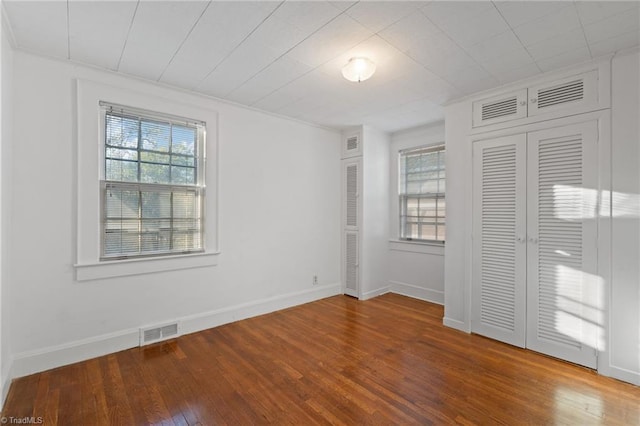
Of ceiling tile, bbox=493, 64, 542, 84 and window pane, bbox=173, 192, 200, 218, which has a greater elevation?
ceiling tile, bbox=493, 64, 542, 84

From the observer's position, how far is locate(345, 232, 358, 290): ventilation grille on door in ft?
15.4

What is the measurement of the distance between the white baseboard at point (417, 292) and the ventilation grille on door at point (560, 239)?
1560 millimetres

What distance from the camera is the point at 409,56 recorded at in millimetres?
2502

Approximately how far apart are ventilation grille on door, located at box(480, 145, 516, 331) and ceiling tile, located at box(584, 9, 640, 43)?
3.50 ft

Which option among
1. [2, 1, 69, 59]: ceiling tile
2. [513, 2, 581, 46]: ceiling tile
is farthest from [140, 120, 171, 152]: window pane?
[513, 2, 581, 46]: ceiling tile

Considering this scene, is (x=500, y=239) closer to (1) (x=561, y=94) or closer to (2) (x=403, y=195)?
(1) (x=561, y=94)

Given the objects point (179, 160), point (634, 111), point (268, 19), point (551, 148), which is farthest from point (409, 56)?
point (179, 160)

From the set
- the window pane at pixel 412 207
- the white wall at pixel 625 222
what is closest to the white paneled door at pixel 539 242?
the white wall at pixel 625 222

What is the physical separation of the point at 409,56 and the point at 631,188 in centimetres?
209

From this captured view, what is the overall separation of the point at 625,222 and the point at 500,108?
1499mm

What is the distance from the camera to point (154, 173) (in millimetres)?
3131

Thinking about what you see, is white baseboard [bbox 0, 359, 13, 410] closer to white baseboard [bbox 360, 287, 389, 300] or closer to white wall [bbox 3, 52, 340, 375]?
white wall [bbox 3, 52, 340, 375]

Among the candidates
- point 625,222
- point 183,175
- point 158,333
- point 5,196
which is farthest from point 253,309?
point 625,222

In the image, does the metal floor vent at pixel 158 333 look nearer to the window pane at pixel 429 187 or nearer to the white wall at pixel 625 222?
the window pane at pixel 429 187
